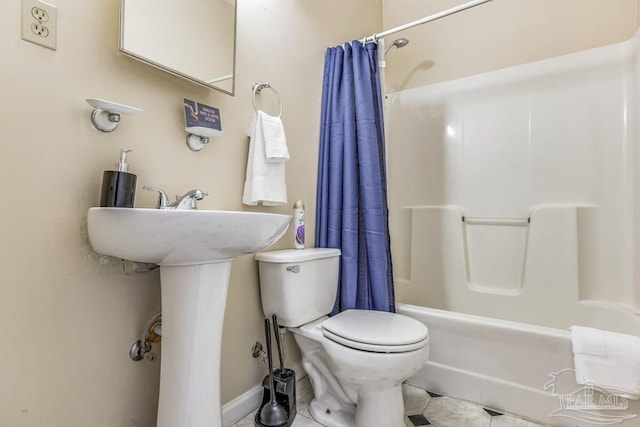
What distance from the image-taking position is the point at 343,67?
64.9 inches

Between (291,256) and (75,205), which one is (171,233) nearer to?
(75,205)

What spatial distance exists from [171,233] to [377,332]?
0.76 metres

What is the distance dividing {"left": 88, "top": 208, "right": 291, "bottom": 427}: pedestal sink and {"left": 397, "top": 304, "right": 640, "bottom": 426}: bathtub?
94cm

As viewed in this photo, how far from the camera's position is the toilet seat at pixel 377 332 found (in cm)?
108

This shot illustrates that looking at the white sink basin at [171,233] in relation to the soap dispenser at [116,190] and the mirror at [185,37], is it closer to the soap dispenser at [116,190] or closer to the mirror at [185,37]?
the soap dispenser at [116,190]

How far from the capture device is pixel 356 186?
1565 mm

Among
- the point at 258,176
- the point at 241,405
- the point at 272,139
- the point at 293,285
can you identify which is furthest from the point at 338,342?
the point at 272,139

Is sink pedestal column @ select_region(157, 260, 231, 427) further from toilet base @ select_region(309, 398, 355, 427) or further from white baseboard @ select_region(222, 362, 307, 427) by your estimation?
toilet base @ select_region(309, 398, 355, 427)

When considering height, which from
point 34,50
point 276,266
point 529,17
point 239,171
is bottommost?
point 276,266

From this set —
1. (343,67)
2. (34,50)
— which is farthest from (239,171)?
(343,67)

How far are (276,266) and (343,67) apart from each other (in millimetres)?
1040

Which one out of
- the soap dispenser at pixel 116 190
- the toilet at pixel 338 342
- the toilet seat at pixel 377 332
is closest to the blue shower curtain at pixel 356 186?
the toilet at pixel 338 342

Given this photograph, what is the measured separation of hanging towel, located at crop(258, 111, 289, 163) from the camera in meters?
1.30

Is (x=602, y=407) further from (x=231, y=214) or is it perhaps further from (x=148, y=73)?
(x=148, y=73)
